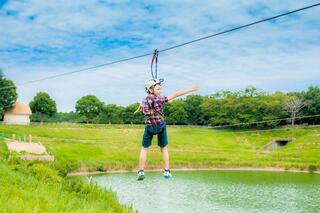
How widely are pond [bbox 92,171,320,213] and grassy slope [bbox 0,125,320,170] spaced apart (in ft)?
16.9

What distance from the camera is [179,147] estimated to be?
73.1 meters

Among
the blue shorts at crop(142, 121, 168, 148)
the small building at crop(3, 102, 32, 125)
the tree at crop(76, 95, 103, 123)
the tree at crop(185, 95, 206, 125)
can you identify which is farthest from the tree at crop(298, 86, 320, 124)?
the blue shorts at crop(142, 121, 168, 148)

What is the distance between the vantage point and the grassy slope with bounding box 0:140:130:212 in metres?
14.0

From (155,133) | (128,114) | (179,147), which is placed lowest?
(179,147)

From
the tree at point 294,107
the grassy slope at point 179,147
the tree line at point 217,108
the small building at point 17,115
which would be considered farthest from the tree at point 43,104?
the tree at point 294,107

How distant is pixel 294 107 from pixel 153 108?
9015 cm

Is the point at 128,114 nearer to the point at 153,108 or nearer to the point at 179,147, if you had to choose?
the point at 179,147

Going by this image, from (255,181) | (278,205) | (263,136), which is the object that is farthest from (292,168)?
(263,136)

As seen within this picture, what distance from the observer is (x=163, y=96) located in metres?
9.77

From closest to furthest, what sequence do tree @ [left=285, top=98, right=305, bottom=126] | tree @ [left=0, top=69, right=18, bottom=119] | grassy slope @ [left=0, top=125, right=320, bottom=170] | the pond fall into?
the pond → grassy slope @ [left=0, top=125, right=320, bottom=170] → tree @ [left=0, top=69, right=18, bottom=119] → tree @ [left=285, top=98, right=305, bottom=126]

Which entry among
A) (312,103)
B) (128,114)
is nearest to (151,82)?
(312,103)

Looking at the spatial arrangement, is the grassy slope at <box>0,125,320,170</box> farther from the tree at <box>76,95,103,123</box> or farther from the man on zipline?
the man on zipline

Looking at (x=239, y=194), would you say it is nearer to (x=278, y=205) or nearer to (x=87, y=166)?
(x=278, y=205)

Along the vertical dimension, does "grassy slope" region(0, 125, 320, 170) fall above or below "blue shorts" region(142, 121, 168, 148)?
below
